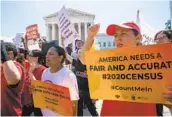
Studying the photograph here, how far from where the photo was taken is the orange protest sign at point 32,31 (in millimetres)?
8531

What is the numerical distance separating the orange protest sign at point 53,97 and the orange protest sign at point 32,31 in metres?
4.88

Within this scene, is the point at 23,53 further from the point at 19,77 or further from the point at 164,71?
the point at 164,71

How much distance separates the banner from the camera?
2.60 m

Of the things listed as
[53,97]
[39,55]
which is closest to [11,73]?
[53,97]

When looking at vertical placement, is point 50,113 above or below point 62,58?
below

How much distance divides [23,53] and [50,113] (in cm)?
311

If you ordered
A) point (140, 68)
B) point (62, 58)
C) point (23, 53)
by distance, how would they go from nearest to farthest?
A: 1. point (140, 68)
2. point (62, 58)
3. point (23, 53)

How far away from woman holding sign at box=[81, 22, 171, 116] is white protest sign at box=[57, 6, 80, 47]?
3777mm

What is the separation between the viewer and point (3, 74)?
9.68ft

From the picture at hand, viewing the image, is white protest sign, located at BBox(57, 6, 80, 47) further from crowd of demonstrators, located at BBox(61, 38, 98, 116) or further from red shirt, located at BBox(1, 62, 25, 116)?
red shirt, located at BBox(1, 62, 25, 116)

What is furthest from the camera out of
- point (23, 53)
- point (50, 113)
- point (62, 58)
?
point (23, 53)

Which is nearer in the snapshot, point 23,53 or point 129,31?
point 129,31

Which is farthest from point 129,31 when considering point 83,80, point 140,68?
point 83,80

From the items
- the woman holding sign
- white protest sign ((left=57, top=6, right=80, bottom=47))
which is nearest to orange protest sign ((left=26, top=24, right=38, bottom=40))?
white protest sign ((left=57, top=6, right=80, bottom=47))
